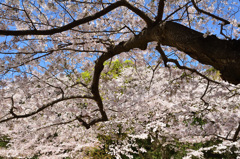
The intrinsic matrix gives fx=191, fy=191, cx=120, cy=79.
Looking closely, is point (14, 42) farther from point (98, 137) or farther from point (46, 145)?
point (98, 137)

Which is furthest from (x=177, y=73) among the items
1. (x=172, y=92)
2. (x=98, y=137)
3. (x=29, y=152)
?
(x=29, y=152)

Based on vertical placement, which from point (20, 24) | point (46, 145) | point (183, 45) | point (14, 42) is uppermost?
point (20, 24)

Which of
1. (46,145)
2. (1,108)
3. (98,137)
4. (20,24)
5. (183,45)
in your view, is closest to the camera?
(183,45)

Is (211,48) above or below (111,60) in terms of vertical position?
below

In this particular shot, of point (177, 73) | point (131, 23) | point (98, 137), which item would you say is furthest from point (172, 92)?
point (98, 137)

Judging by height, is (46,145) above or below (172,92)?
below

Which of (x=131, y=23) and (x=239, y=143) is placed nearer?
(x=131, y=23)

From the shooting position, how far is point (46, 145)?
7273 mm

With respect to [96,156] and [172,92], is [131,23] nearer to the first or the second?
[172,92]

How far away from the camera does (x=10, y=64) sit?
150 inches

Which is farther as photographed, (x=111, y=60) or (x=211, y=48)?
(x=111, y=60)

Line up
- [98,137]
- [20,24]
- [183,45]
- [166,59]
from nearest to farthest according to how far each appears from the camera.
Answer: [183,45] → [166,59] → [20,24] → [98,137]

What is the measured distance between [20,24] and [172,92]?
369 centimetres

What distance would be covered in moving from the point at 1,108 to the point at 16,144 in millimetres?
2802
